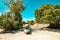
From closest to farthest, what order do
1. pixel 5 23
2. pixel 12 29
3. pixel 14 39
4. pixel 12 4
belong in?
pixel 14 39
pixel 5 23
pixel 12 29
pixel 12 4

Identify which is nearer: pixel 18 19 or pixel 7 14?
pixel 7 14

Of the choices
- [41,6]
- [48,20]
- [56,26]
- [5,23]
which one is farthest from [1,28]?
[41,6]

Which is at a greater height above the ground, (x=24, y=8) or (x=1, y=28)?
(x=24, y=8)

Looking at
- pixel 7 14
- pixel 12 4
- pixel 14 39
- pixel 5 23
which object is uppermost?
pixel 12 4

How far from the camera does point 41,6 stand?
1280 inches

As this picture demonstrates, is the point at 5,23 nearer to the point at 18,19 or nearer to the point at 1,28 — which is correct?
the point at 1,28

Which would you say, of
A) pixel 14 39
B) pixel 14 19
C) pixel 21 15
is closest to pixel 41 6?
pixel 21 15

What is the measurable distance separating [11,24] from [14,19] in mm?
1114

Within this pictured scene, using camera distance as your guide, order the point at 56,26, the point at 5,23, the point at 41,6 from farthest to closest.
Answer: the point at 41,6 → the point at 56,26 → the point at 5,23

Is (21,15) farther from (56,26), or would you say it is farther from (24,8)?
(56,26)

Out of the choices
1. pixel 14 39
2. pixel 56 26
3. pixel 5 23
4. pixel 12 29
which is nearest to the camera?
pixel 14 39

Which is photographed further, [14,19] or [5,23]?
[14,19]

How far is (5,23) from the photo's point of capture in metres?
19.2

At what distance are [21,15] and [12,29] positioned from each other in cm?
323
